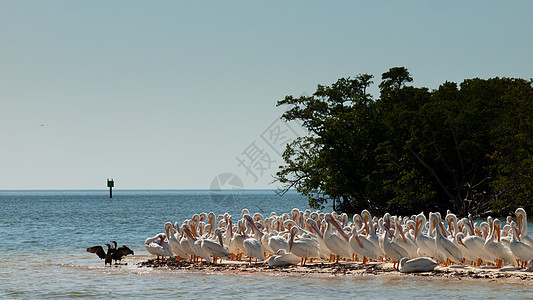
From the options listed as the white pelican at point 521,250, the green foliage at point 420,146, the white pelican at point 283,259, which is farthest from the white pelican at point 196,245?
the green foliage at point 420,146

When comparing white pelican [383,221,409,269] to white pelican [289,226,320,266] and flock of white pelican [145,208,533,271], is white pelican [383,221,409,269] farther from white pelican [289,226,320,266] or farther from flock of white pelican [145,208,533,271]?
white pelican [289,226,320,266]


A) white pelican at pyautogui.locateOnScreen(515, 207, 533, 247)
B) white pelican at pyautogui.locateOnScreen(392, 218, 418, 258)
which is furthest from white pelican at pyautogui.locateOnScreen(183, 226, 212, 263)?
white pelican at pyautogui.locateOnScreen(515, 207, 533, 247)

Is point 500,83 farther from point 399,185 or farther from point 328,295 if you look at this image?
point 328,295

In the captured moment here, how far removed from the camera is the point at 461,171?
43.1 m

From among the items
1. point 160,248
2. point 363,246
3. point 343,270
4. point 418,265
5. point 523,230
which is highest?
point 523,230

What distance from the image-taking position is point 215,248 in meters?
18.9

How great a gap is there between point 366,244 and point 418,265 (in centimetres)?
154

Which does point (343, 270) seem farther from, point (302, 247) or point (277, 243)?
point (277, 243)

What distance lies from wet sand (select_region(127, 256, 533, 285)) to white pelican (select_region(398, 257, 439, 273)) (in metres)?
0.12

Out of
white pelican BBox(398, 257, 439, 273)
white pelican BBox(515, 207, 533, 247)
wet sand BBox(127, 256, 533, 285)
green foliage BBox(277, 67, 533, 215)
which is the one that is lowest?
wet sand BBox(127, 256, 533, 285)

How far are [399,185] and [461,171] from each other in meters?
4.02

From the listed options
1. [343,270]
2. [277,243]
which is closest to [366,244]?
[343,270]

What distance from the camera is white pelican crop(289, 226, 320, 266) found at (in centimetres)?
1811

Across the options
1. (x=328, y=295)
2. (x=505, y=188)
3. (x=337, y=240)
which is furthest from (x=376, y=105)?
(x=328, y=295)
